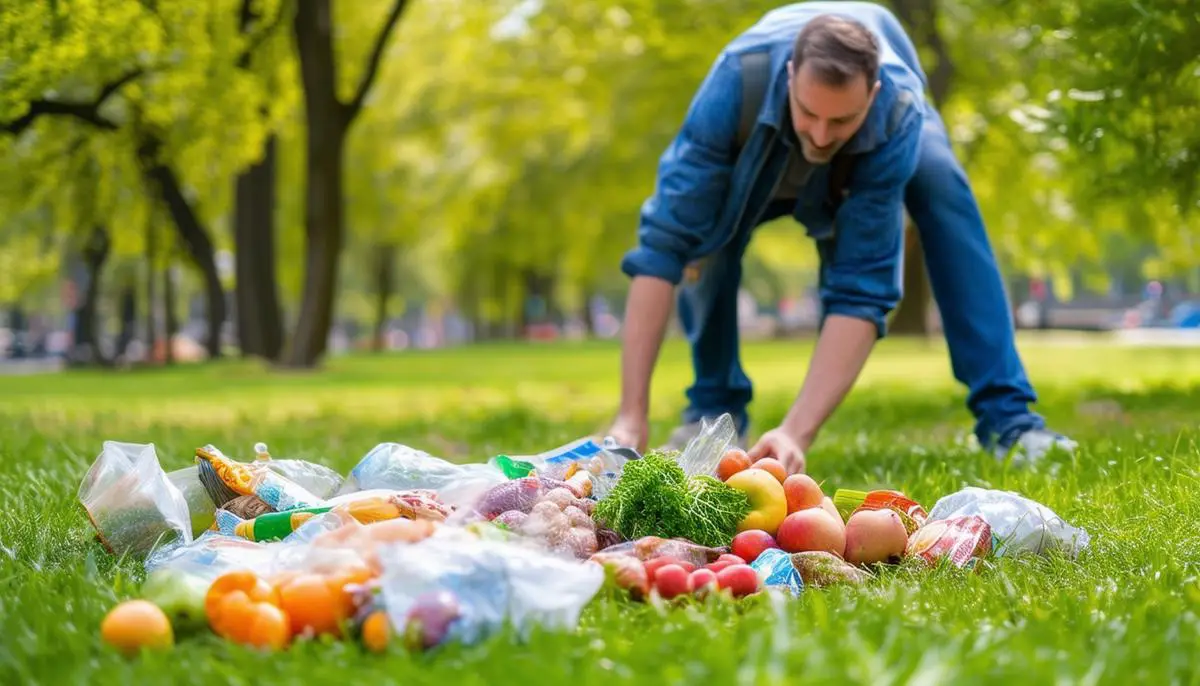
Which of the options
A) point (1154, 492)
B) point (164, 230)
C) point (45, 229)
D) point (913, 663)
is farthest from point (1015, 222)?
point (913, 663)

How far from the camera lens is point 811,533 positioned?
3.00 m

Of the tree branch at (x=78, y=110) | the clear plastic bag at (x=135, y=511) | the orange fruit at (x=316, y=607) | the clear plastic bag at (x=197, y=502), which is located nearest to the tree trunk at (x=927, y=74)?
the tree branch at (x=78, y=110)

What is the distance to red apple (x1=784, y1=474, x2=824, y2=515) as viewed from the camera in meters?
3.21

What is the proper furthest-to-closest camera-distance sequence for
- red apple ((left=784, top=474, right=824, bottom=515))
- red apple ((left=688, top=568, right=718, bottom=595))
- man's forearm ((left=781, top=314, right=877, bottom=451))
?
man's forearm ((left=781, top=314, right=877, bottom=451))
red apple ((left=784, top=474, right=824, bottom=515))
red apple ((left=688, top=568, right=718, bottom=595))

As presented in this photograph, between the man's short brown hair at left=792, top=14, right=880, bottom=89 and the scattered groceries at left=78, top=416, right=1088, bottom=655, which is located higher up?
the man's short brown hair at left=792, top=14, right=880, bottom=89

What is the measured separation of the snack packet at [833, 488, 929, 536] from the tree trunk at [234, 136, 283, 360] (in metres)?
17.2

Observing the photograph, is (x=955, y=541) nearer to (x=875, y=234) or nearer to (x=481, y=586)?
(x=481, y=586)

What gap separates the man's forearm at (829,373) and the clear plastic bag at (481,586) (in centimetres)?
170

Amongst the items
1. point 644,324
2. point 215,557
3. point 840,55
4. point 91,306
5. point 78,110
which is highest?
point 78,110

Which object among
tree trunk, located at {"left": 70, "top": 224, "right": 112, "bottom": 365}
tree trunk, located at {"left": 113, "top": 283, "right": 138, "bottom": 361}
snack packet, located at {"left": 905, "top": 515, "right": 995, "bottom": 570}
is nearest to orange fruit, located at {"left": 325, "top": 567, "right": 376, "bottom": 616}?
snack packet, located at {"left": 905, "top": 515, "right": 995, "bottom": 570}

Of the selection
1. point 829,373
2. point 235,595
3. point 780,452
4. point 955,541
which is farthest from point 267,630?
point 829,373

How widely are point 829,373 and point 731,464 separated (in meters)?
0.91

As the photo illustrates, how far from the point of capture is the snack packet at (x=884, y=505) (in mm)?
3209

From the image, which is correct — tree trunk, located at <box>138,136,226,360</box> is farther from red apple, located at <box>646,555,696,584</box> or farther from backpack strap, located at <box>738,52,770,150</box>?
red apple, located at <box>646,555,696,584</box>
